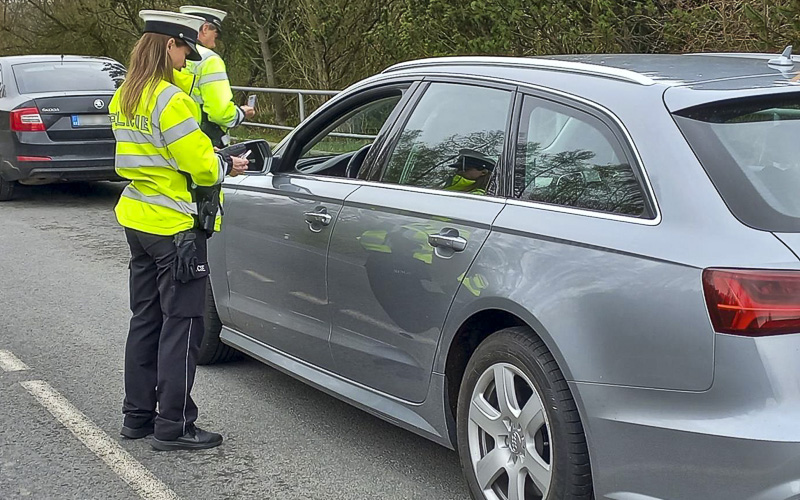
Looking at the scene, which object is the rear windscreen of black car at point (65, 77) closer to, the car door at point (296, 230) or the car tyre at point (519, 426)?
the car door at point (296, 230)

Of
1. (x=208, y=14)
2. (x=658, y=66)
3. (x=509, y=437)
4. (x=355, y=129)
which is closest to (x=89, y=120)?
(x=208, y=14)

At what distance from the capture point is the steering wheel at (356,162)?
4.70 metres

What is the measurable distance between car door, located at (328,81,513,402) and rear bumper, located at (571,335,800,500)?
2.72 feet

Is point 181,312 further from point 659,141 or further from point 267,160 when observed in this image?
point 659,141

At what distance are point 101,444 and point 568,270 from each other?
2.51 meters

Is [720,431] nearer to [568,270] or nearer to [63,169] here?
[568,270]

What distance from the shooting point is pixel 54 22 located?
26.9 meters

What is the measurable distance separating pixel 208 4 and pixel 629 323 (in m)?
19.2

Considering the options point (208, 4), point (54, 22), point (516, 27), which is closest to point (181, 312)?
point (516, 27)

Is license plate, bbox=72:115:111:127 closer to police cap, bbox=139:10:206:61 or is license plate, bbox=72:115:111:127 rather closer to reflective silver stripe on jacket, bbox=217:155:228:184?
police cap, bbox=139:10:206:61

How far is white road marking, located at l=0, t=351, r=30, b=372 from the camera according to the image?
597 centimetres

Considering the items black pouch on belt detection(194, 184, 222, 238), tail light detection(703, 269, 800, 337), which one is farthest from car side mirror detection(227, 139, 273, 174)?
tail light detection(703, 269, 800, 337)

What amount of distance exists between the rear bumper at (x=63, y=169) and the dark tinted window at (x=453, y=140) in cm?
835

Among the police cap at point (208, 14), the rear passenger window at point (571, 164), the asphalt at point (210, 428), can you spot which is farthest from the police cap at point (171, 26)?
the police cap at point (208, 14)
